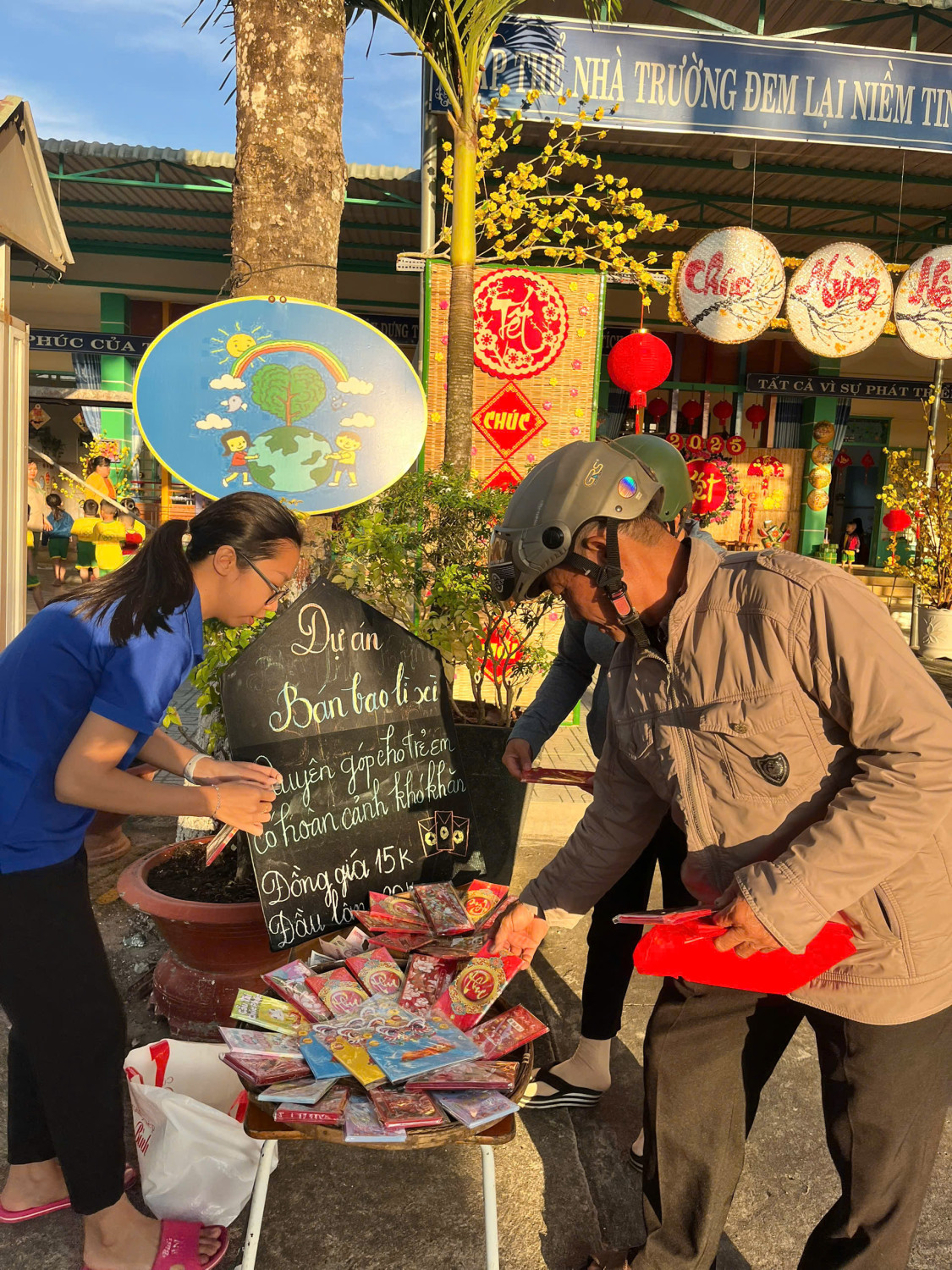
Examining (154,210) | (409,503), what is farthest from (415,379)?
(154,210)

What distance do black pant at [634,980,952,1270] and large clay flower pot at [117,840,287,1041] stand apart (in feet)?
4.60

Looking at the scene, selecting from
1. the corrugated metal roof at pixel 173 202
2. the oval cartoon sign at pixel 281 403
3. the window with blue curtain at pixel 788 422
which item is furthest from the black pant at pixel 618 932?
the window with blue curtain at pixel 788 422

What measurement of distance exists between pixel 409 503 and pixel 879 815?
2.71 metres

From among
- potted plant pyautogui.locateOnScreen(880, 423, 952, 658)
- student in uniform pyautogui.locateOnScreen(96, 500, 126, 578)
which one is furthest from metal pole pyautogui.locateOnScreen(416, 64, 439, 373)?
potted plant pyautogui.locateOnScreen(880, 423, 952, 658)

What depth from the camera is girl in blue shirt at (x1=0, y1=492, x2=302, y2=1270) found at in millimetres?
1918

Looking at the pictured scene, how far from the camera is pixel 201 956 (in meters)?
2.89

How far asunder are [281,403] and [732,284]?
233 inches

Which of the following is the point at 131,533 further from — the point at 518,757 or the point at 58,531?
the point at 518,757

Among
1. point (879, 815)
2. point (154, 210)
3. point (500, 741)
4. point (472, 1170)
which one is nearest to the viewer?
point (879, 815)

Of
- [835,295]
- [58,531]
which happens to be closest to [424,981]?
[835,295]

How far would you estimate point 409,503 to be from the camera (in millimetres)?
3908

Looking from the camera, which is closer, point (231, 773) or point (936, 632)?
point (231, 773)

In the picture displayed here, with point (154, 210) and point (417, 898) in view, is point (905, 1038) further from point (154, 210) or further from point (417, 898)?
point (154, 210)

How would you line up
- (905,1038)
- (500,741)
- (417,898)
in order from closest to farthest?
(905,1038) < (417,898) < (500,741)
